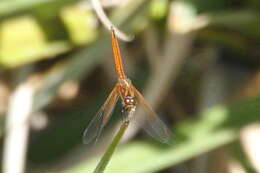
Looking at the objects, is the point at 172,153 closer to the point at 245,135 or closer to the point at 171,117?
the point at 245,135

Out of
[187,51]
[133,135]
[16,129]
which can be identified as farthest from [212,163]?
[16,129]

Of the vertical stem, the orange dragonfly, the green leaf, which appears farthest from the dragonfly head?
the vertical stem

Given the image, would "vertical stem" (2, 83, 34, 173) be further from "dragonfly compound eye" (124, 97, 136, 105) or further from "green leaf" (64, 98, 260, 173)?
"dragonfly compound eye" (124, 97, 136, 105)

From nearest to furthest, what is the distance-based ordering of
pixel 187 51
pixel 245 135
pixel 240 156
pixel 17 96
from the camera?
1. pixel 240 156
2. pixel 245 135
3. pixel 17 96
4. pixel 187 51

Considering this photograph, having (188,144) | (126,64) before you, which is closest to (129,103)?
(188,144)

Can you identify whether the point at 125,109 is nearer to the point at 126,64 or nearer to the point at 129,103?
the point at 129,103

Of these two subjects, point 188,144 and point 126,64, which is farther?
point 126,64

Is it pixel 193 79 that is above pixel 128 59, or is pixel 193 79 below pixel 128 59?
below

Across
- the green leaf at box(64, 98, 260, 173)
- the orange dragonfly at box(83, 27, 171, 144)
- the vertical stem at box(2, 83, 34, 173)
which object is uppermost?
the orange dragonfly at box(83, 27, 171, 144)

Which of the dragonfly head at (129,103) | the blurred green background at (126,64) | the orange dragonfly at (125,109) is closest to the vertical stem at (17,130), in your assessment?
the blurred green background at (126,64)
